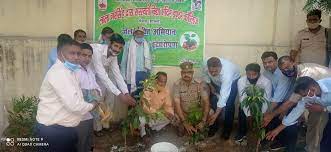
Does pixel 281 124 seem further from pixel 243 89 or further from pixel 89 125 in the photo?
pixel 89 125

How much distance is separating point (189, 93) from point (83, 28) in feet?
6.37

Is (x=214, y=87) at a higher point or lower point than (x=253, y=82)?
lower

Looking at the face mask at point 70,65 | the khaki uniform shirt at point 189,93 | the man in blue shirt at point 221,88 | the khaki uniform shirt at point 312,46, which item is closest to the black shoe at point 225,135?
the man in blue shirt at point 221,88

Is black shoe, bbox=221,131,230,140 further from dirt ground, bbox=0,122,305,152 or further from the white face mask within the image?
the white face mask

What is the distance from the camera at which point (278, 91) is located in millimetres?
6574

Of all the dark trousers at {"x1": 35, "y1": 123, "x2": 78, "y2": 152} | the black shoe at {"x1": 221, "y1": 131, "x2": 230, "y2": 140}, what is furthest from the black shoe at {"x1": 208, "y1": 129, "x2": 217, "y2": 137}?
the dark trousers at {"x1": 35, "y1": 123, "x2": 78, "y2": 152}

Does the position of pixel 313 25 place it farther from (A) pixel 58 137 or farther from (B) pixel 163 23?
(A) pixel 58 137

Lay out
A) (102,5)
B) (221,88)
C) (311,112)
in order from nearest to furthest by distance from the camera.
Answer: (311,112)
(221,88)
(102,5)

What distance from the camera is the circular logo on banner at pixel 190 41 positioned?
24.1 feet

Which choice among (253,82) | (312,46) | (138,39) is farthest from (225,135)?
(138,39)

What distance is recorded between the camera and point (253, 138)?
6.21 meters

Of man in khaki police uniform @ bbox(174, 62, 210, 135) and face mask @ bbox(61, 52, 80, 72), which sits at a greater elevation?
face mask @ bbox(61, 52, 80, 72)

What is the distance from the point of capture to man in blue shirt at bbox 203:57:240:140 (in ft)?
22.1

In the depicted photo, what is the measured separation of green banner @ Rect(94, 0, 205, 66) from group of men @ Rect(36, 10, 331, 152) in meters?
0.18
